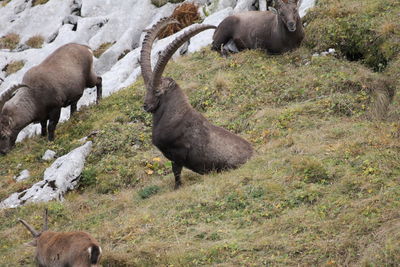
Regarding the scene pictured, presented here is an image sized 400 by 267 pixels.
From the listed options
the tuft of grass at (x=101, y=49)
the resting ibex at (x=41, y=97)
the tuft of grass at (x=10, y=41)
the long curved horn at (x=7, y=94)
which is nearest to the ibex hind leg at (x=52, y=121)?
the resting ibex at (x=41, y=97)

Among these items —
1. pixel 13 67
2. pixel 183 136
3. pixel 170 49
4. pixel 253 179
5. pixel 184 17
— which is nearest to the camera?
pixel 253 179

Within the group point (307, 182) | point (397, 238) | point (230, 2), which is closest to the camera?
point (397, 238)

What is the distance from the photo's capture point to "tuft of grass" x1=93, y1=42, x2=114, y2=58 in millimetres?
26938

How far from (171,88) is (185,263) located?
16.2 ft

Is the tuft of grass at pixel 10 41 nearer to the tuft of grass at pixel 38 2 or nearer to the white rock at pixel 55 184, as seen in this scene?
the tuft of grass at pixel 38 2

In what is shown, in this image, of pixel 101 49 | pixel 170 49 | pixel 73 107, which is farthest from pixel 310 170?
pixel 101 49

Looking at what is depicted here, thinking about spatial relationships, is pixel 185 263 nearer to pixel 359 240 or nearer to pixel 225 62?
pixel 359 240

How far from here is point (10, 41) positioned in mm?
30297

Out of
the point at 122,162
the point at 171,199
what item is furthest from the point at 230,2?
the point at 171,199

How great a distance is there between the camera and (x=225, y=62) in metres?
18.7

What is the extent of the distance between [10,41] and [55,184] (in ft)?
61.1

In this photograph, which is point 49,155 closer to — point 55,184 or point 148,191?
point 55,184

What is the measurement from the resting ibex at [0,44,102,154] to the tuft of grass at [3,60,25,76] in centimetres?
939

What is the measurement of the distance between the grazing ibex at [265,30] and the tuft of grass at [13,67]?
36.8 ft
